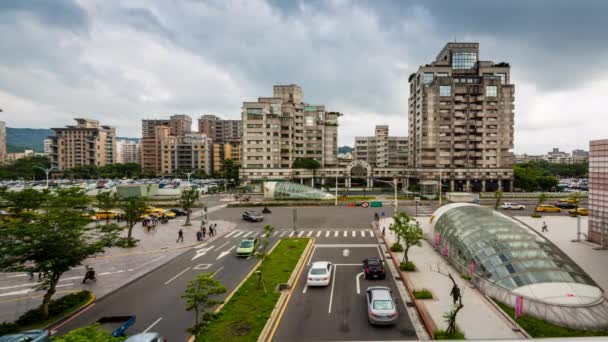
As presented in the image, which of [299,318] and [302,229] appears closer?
[299,318]

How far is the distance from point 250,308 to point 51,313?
36.4 feet

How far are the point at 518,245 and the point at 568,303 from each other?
474 cm

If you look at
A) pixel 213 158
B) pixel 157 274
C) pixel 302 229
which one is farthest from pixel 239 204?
pixel 213 158

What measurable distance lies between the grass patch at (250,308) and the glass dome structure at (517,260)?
43.4ft

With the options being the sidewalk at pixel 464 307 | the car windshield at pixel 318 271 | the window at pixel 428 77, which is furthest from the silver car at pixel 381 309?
the window at pixel 428 77

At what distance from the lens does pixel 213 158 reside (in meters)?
171

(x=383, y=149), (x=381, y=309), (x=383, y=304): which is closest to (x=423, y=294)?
(x=383, y=304)

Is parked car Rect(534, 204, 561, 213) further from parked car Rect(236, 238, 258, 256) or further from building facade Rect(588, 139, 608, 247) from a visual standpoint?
parked car Rect(236, 238, 258, 256)

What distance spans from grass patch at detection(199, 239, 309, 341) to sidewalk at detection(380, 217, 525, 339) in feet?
28.9

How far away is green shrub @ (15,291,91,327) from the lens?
15914mm

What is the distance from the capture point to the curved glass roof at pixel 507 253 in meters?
17.3

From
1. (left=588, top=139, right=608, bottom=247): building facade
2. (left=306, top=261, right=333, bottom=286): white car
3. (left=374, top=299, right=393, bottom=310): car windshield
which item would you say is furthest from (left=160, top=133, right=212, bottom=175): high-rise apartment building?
(left=374, top=299, right=393, bottom=310): car windshield

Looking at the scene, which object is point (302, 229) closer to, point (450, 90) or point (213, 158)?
point (450, 90)

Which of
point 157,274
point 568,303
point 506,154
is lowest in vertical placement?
point 157,274
